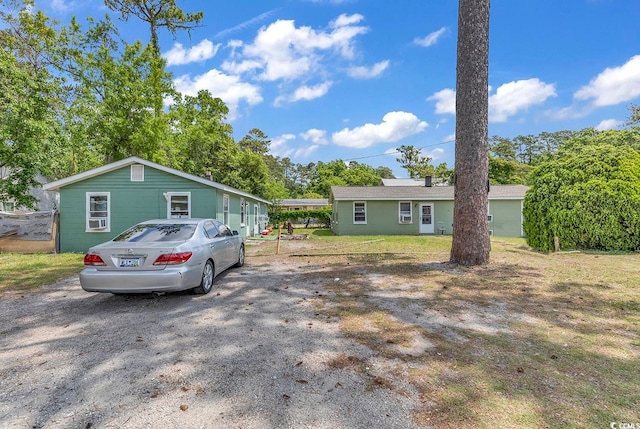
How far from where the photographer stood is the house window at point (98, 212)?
12984 millimetres

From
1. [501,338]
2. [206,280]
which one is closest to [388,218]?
[206,280]

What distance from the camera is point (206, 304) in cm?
529

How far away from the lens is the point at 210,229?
6.71 m

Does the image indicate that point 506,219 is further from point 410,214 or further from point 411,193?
point 411,193

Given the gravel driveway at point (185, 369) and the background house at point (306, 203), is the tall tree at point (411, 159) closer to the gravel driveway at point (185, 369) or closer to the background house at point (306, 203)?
the background house at point (306, 203)

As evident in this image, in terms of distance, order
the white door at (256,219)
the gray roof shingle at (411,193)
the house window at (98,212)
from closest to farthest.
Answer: the house window at (98,212) → the gray roof shingle at (411,193) → the white door at (256,219)

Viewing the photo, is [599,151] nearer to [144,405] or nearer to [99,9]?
[144,405]

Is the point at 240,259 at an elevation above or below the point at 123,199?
below

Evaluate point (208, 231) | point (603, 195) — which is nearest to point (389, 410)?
point (208, 231)

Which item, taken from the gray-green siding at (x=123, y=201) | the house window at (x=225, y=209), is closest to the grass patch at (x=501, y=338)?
the gray-green siding at (x=123, y=201)

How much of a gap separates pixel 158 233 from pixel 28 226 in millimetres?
10755

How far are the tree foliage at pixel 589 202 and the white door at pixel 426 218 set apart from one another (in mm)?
9868

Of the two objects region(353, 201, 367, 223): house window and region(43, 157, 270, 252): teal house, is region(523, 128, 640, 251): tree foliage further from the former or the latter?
region(43, 157, 270, 252): teal house

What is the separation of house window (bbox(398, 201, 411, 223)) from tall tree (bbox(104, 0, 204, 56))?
20.6 metres
